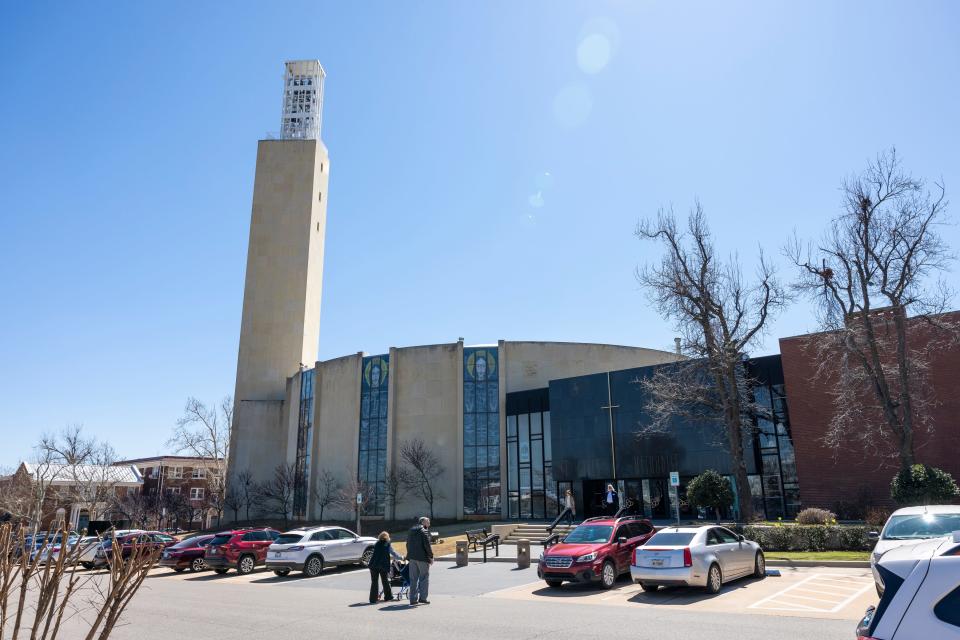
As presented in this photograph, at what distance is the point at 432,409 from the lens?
4716cm

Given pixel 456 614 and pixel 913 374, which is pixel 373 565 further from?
pixel 913 374

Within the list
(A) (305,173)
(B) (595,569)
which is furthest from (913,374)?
(A) (305,173)

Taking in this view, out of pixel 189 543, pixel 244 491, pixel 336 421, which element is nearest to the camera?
pixel 189 543

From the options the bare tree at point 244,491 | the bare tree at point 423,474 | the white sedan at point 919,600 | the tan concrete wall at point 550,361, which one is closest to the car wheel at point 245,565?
the bare tree at point 423,474

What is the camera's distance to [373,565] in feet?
50.6

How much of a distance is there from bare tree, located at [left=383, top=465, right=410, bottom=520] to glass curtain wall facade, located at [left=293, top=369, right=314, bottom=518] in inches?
352

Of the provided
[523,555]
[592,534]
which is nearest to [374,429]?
[523,555]

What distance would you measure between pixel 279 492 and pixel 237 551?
3199 centimetres

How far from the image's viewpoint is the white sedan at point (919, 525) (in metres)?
12.0

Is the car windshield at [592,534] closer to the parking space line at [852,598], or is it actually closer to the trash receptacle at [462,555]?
the parking space line at [852,598]

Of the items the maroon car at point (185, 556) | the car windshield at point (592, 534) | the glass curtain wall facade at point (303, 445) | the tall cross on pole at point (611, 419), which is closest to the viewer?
the car windshield at point (592, 534)

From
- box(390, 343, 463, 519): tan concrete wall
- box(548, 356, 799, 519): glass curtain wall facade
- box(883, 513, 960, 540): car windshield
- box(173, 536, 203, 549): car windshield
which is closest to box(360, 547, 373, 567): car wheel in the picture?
box(173, 536, 203, 549): car windshield

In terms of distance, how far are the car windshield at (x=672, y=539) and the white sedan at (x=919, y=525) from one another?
11.4 feet

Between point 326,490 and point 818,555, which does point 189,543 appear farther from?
point 326,490
